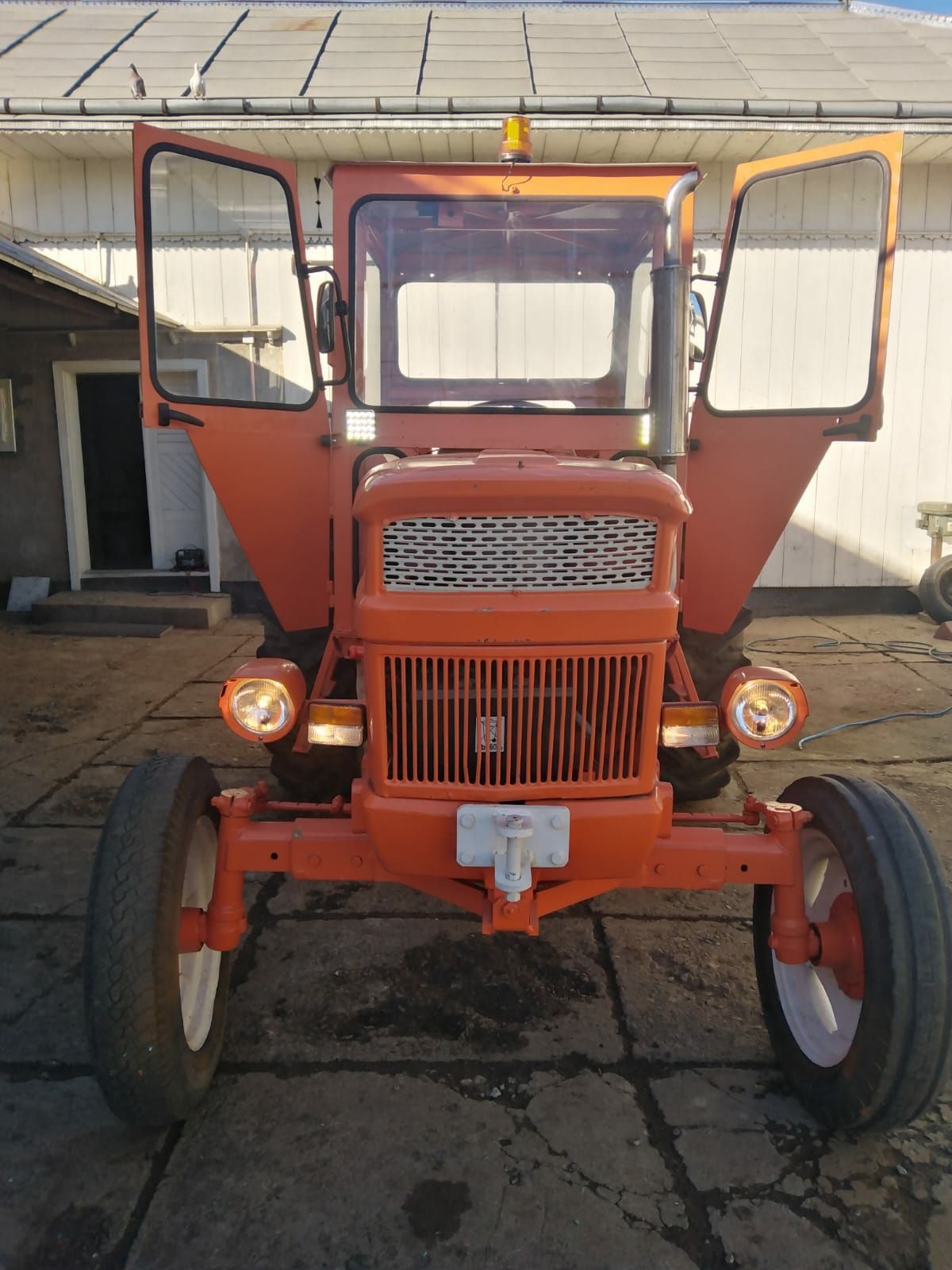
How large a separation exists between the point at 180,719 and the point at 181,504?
407 centimetres

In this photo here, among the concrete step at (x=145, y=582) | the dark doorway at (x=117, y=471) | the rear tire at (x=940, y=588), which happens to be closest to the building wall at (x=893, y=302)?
the rear tire at (x=940, y=588)

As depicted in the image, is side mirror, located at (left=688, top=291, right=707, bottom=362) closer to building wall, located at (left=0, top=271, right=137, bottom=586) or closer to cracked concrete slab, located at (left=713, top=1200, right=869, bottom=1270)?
cracked concrete slab, located at (left=713, top=1200, right=869, bottom=1270)

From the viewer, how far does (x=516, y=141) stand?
2.92 meters

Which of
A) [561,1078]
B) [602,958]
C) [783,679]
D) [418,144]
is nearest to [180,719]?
[602,958]

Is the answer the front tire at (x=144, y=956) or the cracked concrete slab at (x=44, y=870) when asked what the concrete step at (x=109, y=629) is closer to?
the cracked concrete slab at (x=44, y=870)

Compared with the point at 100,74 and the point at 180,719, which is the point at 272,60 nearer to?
the point at 100,74

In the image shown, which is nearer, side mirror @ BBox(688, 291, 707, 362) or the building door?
side mirror @ BBox(688, 291, 707, 362)

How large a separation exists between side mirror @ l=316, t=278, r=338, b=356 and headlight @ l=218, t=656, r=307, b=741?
1190mm

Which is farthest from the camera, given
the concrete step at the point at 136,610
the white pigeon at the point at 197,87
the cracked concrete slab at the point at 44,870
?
the concrete step at the point at 136,610

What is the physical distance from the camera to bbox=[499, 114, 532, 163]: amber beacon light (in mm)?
2920

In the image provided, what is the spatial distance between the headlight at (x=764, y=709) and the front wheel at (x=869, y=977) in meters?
0.20

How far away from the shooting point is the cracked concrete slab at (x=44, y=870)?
10.8 feet

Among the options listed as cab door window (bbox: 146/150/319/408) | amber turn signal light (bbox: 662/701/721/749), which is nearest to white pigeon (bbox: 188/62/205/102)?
cab door window (bbox: 146/150/319/408)

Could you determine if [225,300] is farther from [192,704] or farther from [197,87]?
[192,704]
